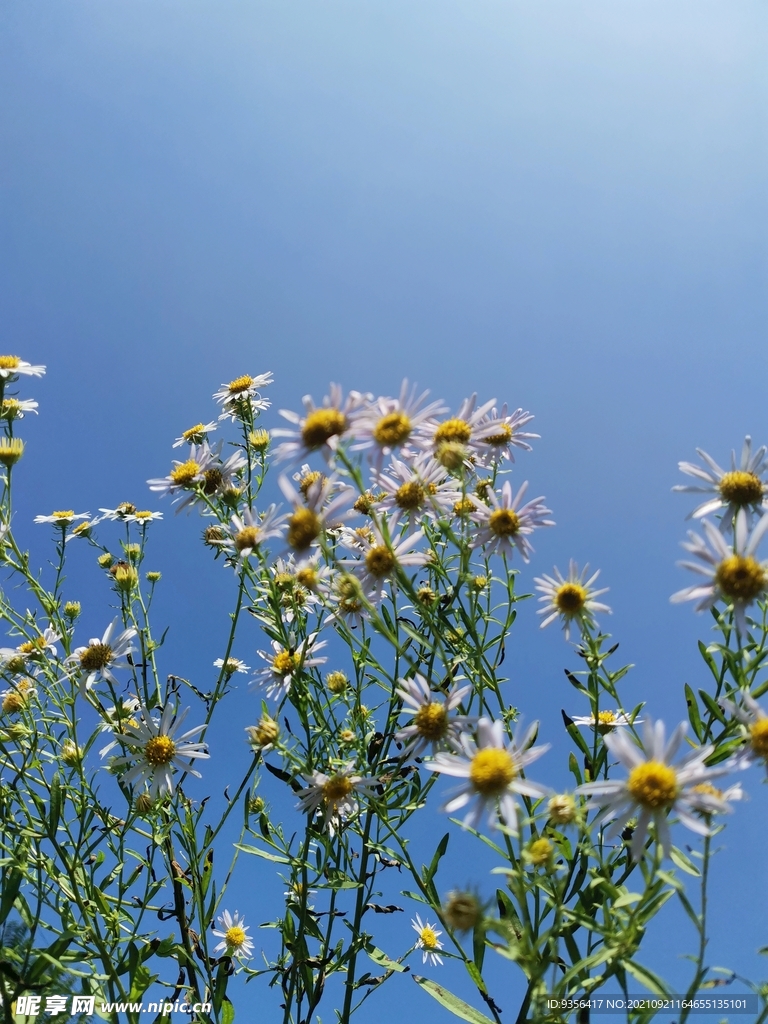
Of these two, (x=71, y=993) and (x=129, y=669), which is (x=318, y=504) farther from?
(x=71, y=993)

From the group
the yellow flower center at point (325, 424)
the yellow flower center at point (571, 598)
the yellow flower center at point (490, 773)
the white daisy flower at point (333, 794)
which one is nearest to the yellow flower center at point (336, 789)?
the white daisy flower at point (333, 794)

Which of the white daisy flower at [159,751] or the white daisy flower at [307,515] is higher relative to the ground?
the white daisy flower at [307,515]

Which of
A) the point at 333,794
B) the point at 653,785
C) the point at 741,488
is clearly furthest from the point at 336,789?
the point at 741,488

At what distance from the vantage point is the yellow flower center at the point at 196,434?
2.78 m

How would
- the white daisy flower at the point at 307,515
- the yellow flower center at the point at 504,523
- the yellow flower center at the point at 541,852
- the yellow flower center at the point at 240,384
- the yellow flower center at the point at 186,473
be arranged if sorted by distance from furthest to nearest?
the yellow flower center at the point at 240,384 < the yellow flower center at the point at 186,473 < the yellow flower center at the point at 504,523 < the white daisy flower at the point at 307,515 < the yellow flower center at the point at 541,852

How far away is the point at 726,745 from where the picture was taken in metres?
1.41

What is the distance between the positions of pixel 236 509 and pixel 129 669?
2.34 ft

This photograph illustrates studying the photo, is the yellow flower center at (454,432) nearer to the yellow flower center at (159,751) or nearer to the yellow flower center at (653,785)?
the yellow flower center at (653,785)

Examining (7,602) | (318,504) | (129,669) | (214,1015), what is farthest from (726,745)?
(7,602)

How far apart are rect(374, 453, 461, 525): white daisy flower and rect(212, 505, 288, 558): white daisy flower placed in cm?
33

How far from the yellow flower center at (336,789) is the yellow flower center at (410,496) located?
2.72ft

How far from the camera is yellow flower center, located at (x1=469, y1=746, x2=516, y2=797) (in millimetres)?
1319

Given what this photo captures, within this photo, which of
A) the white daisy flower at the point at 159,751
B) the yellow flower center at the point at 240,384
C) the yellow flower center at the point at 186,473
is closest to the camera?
the white daisy flower at the point at 159,751

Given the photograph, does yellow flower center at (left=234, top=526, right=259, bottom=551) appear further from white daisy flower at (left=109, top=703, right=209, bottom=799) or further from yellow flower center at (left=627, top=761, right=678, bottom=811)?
yellow flower center at (left=627, top=761, right=678, bottom=811)
